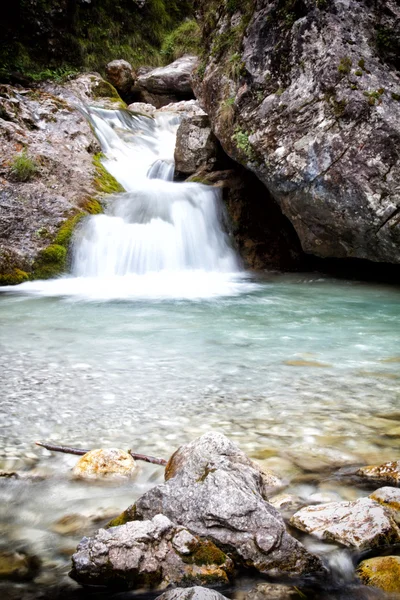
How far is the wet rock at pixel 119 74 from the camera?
21031mm

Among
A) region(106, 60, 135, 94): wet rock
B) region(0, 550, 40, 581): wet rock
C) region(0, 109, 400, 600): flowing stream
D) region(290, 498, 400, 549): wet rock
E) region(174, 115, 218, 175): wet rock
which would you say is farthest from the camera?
region(106, 60, 135, 94): wet rock

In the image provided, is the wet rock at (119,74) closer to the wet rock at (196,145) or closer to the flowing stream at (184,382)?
the wet rock at (196,145)

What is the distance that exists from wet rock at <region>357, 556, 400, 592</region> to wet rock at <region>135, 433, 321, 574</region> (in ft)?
0.51

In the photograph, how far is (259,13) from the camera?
9.24m

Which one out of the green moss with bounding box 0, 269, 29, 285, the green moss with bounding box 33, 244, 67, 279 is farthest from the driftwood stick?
the green moss with bounding box 33, 244, 67, 279

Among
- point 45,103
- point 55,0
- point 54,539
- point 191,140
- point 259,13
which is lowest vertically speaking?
point 54,539

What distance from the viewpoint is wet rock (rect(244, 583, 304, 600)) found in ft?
5.13

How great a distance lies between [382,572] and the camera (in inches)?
64.1

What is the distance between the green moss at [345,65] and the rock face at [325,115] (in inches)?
0.7

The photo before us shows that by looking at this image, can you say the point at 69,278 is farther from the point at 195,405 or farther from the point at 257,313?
the point at 195,405

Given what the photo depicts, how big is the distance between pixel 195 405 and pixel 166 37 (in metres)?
25.7

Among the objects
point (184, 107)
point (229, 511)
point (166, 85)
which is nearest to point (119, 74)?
Result: point (166, 85)

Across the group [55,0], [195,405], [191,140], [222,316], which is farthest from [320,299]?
[55,0]

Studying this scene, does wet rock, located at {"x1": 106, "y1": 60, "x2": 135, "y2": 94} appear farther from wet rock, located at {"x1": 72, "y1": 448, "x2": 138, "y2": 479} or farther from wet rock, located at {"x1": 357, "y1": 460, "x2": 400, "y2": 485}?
wet rock, located at {"x1": 357, "y1": 460, "x2": 400, "y2": 485}
